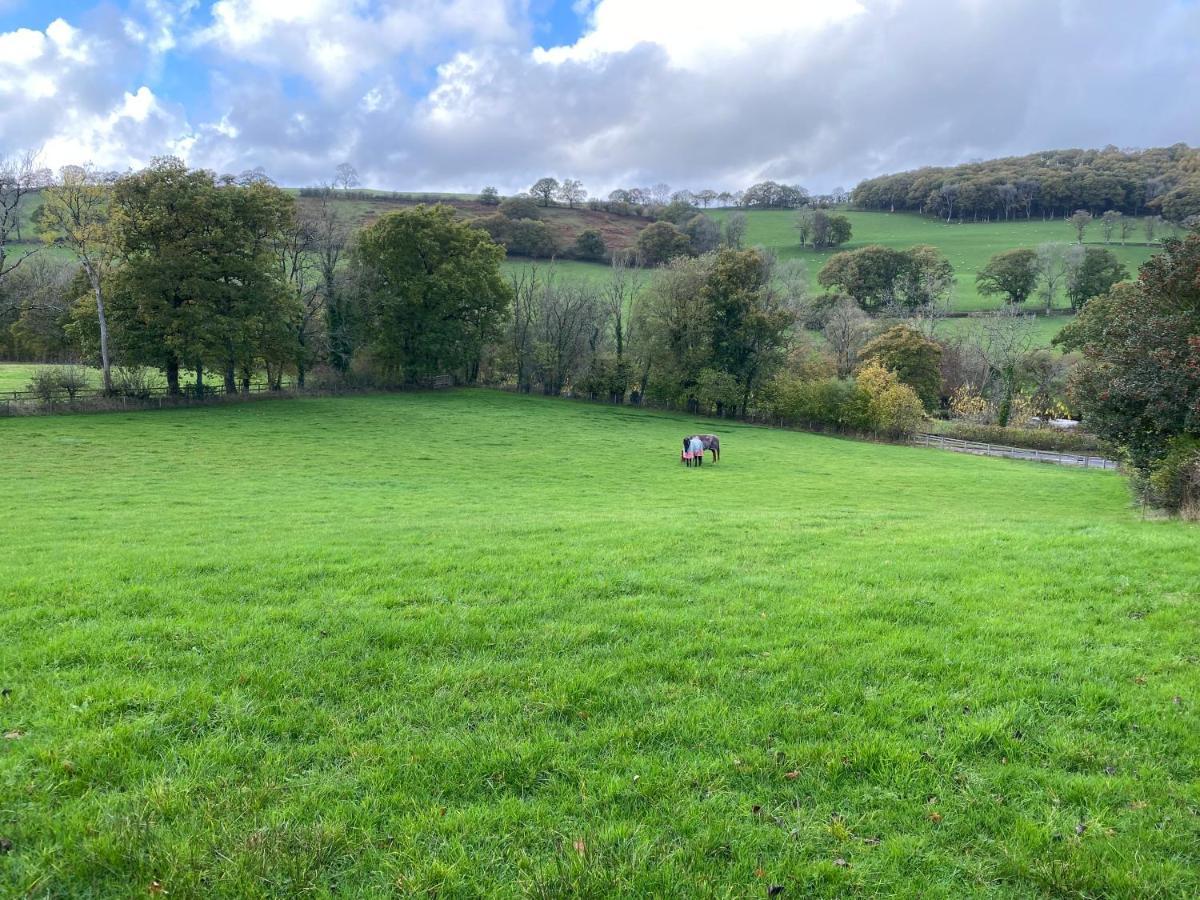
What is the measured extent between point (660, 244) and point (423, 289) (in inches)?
2465

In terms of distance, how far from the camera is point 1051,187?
129000mm

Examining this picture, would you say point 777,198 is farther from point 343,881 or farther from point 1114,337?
point 343,881

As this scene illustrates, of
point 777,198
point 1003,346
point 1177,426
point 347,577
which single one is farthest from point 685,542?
point 777,198

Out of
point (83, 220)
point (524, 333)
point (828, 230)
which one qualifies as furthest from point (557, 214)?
point (83, 220)

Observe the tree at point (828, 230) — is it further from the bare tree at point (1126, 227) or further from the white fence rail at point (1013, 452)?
the white fence rail at point (1013, 452)

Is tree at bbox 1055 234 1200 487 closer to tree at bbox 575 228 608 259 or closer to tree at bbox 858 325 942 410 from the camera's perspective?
tree at bbox 858 325 942 410

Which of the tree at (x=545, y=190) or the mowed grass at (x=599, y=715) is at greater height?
the tree at (x=545, y=190)

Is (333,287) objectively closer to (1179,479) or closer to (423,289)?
(423,289)

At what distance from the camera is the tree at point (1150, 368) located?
18859 millimetres

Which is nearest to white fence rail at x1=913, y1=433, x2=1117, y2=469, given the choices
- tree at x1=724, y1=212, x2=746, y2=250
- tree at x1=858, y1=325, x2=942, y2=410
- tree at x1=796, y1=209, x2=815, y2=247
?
tree at x1=858, y1=325, x2=942, y2=410

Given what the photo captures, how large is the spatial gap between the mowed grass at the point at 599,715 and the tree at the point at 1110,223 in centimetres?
13007

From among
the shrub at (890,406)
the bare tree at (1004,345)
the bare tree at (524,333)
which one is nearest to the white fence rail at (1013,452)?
the shrub at (890,406)

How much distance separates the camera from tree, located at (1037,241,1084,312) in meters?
85.4

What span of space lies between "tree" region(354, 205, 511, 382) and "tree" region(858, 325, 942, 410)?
35839mm
